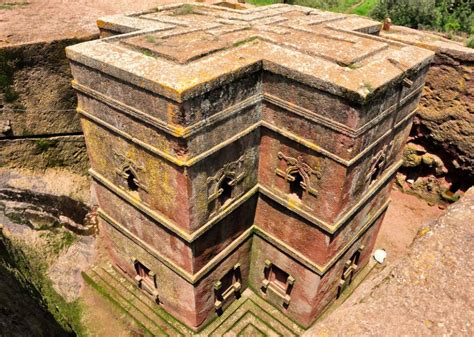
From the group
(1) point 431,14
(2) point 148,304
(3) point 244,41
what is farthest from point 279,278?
(1) point 431,14

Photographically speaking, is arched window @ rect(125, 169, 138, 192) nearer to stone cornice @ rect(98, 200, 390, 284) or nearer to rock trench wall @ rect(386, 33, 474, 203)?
stone cornice @ rect(98, 200, 390, 284)

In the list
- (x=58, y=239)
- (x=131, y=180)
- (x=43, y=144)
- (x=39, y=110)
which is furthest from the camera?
(x=58, y=239)

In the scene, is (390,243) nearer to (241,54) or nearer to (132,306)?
(132,306)

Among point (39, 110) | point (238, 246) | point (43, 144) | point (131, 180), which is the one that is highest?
point (39, 110)

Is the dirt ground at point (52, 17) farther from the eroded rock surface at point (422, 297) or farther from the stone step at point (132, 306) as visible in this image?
the eroded rock surface at point (422, 297)

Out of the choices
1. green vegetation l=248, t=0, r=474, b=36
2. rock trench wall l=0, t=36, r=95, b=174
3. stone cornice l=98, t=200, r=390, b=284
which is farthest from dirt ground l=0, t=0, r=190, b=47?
green vegetation l=248, t=0, r=474, b=36

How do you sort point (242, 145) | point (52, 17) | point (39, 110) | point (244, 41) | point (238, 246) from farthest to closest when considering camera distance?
point (52, 17) → point (39, 110) → point (238, 246) → point (244, 41) → point (242, 145)

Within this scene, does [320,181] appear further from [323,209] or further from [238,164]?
[238,164]

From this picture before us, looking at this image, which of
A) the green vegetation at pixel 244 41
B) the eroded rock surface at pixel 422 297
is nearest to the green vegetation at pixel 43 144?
the green vegetation at pixel 244 41
